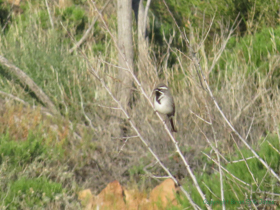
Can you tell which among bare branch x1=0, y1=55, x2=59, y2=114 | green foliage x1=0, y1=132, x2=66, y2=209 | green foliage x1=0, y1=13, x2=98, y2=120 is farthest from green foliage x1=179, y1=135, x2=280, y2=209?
bare branch x1=0, y1=55, x2=59, y2=114

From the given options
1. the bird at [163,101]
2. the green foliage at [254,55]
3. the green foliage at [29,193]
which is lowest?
the green foliage at [29,193]

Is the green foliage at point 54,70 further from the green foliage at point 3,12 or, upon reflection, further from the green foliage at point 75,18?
the green foliage at point 3,12

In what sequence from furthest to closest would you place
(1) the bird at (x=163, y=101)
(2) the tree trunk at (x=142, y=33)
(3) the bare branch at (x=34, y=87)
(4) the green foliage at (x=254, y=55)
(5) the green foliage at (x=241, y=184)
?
(4) the green foliage at (x=254, y=55), (3) the bare branch at (x=34, y=87), (2) the tree trunk at (x=142, y=33), (1) the bird at (x=163, y=101), (5) the green foliage at (x=241, y=184)

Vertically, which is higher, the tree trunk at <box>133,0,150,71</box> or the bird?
the tree trunk at <box>133,0,150,71</box>

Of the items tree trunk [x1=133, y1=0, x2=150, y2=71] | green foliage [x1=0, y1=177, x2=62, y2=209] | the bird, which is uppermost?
tree trunk [x1=133, y1=0, x2=150, y2=71]

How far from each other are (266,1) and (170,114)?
3754 mm

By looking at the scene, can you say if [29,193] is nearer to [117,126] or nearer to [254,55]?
[117,126]

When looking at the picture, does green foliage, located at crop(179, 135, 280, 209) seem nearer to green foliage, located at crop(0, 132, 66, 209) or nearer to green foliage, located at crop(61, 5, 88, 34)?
green foliage, located at crop(0, 132, 66, 209)

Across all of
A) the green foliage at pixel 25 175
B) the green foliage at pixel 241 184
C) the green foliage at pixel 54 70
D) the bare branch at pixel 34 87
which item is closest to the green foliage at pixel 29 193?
the green foliage at pixel 25 175

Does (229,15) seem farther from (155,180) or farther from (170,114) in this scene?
(155,180)

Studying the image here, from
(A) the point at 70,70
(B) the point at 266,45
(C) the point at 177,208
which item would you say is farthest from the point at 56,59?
(C) the point at 177,208

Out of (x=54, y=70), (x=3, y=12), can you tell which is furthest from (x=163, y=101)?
(x=3, y=12)

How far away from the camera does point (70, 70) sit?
6.70 meters

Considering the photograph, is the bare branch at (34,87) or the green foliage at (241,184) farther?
the bare branch at (34,87)
